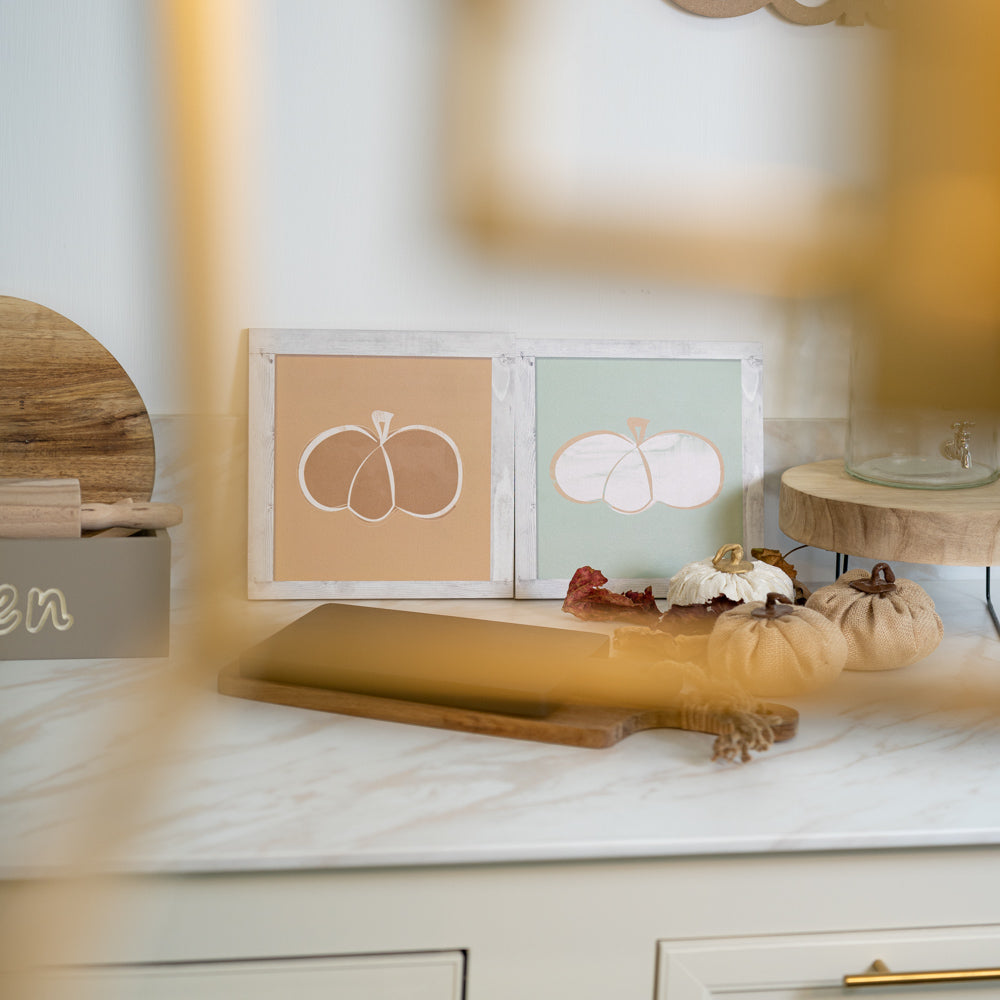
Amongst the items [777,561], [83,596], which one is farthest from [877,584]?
[83,596]

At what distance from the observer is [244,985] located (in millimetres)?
631

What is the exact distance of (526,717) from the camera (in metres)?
0.77

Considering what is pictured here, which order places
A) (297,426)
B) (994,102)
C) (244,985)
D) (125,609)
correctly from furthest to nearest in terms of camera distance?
(297,426) < (125,609) < (244,985) < (994,102)

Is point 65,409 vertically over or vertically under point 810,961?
over

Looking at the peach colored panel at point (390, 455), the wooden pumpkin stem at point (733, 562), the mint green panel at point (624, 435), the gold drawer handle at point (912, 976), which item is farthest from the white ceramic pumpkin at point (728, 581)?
the gold drawer handle at point (912, 976)

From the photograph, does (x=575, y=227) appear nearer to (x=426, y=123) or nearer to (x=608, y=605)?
(x=426, y=123)

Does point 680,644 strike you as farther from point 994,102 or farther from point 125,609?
point 994,102

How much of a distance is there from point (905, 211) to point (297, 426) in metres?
0.92

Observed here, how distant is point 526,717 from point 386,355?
0.47 meters

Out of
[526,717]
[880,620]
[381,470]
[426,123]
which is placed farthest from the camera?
[381,470]

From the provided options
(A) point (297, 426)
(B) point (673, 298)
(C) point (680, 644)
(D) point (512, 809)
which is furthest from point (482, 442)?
(B) point (673, 298)

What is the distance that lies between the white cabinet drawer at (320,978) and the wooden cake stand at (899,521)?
537mm

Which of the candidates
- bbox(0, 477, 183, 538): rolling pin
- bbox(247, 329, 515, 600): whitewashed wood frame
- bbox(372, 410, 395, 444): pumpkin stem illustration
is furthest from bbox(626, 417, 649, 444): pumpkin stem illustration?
bbox(0, 477, 183, 538): rolling pin

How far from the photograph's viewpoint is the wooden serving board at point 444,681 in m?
0.75
